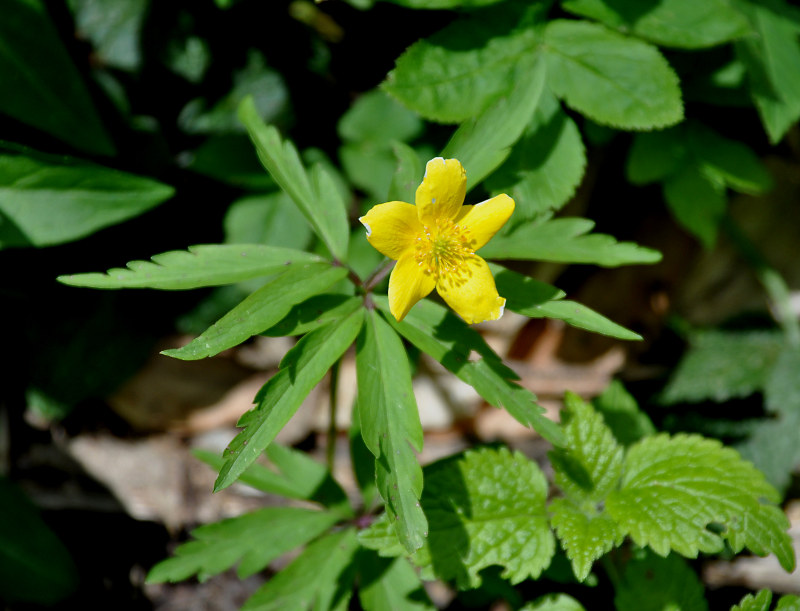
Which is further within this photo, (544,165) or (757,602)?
(544,165)

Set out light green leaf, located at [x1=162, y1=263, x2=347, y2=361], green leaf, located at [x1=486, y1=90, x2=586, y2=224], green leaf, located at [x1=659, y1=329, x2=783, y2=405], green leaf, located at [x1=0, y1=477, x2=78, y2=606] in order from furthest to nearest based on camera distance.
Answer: green leaf, located at [x1=659, y1=329, x2=783, y2=405]
green leaf, located at [x1=0, y1=477, x2=78, y2=606]
green leaf, located at [x1=486, y1=90, x2=586, y2=224]
light green leaf, located at [x1=162, y1=263, x2=347, y2=361]

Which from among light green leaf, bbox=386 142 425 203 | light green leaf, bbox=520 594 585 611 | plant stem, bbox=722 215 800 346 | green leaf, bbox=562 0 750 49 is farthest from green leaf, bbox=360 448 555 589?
plant stem, bbox=722 215 800 346

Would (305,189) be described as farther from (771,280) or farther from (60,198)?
(771,280)

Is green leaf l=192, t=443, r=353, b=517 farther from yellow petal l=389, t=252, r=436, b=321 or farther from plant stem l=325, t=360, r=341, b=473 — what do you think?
yellow petal l=389, t=252, r=436, b=321

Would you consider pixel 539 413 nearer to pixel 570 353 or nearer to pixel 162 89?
pixel 570 353

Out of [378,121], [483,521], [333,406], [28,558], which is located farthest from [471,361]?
[28,558]

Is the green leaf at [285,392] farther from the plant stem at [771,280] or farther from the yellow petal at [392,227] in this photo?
the plant stem at [771,280]
